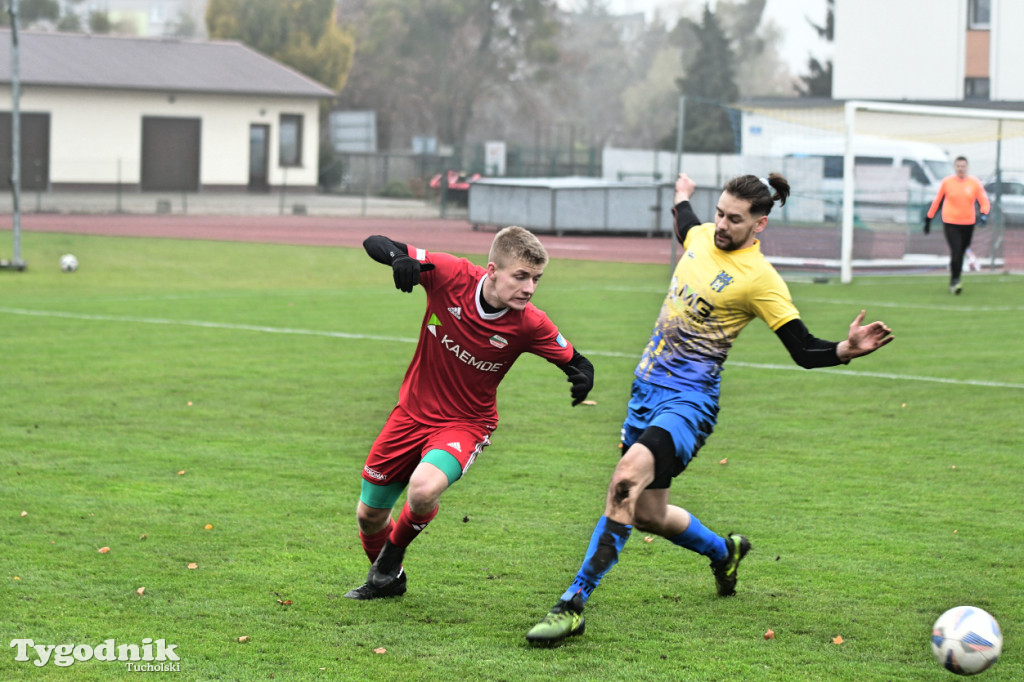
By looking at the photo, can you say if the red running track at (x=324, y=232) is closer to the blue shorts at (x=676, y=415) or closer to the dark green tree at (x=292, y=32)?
the blue shorts at (x=676, y=415)

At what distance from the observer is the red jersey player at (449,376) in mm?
5312

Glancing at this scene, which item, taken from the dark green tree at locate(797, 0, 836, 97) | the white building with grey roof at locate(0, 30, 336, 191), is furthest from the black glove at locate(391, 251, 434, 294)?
the dark green tree at locate(797, 0, 836, 97)

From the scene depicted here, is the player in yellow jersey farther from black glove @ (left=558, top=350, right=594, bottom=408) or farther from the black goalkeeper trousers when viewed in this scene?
the black goalkeeper trousers

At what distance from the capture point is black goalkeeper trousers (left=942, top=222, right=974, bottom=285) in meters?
19.6

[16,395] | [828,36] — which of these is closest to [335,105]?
[828,36]

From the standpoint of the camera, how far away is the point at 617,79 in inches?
4808

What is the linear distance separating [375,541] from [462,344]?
3.52 feet

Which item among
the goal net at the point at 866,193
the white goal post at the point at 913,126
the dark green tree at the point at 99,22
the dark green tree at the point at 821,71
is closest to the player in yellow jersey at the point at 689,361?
the white goal post at the point at 913,126

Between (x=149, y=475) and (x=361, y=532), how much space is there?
2.56 metres

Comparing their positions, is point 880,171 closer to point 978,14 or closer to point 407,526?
point 978,14

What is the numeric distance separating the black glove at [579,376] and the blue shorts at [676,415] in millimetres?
212

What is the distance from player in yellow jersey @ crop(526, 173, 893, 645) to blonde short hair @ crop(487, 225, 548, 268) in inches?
26.9

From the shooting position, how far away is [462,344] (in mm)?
5414

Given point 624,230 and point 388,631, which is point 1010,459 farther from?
point 624,230
